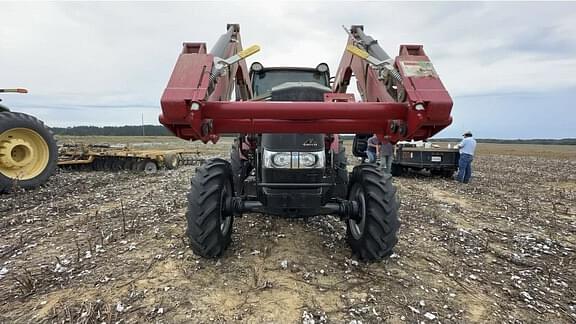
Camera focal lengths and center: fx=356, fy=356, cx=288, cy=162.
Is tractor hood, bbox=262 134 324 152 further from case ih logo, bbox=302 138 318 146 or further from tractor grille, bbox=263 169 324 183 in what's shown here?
tractor grille, bbox=263 169 324 183

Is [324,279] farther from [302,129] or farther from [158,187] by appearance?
[158,187]

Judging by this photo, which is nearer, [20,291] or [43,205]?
[20,291]

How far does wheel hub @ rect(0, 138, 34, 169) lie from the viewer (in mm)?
7176

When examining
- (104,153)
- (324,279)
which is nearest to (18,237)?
(324,279)

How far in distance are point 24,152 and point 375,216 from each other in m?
7.84

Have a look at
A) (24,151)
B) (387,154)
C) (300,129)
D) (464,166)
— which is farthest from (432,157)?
(24,151)

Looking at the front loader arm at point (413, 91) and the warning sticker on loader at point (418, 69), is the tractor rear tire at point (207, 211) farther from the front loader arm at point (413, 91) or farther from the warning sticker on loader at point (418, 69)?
the warning sticker on loader at point (418, 69)

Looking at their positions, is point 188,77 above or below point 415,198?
above

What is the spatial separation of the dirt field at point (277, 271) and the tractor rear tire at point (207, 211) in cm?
23

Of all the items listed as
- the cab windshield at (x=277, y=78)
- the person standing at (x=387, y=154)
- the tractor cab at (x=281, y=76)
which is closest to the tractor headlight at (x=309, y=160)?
the tractor cab at (x=281, y=76)

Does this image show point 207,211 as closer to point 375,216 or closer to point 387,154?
point 375,216

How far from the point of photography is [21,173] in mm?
7473

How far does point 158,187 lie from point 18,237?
12.7ft

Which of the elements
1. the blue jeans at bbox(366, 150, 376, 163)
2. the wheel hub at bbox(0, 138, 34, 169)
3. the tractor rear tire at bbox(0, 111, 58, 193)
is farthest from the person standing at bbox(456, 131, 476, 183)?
the wheel hub at bbox(0, 138, 34, 169)
